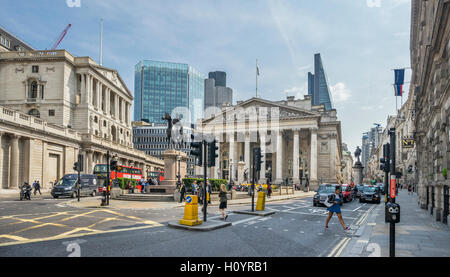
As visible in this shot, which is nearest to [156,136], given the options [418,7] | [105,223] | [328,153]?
[328,153]

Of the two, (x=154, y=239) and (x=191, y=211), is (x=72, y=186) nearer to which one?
(x=191, y=211)

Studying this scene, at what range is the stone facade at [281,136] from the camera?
71.2m

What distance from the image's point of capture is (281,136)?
A: 2876 inches

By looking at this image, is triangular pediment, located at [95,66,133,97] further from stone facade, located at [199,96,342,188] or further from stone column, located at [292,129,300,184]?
stone column, located at [292,129,300,184]

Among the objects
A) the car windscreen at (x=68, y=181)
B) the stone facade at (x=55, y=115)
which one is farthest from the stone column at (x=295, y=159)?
the car windscreen at (x=68, y=181)

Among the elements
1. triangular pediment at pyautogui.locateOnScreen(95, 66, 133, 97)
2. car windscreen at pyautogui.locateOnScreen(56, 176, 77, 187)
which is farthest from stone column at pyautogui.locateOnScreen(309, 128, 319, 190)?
car windscreen at pyautogui.locateOnScreen(56, 176, 77, 187)

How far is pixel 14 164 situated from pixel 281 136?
5293 centimetres

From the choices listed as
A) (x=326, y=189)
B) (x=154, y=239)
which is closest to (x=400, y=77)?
(x=326, y=189)

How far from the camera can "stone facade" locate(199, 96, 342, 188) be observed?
71250 mm

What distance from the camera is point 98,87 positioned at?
6012cm

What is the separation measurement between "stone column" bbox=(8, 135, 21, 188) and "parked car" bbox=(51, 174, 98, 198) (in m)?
7.04
